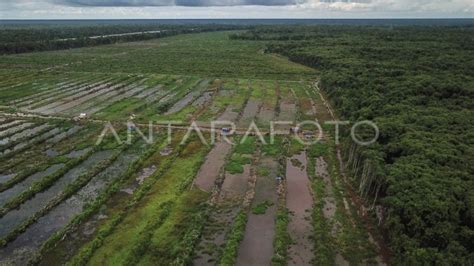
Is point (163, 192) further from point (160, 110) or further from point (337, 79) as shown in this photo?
point (337, 79)

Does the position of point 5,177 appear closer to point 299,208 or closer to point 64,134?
point 64,134

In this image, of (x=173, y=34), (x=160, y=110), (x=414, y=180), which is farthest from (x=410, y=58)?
(x=173, y=34)

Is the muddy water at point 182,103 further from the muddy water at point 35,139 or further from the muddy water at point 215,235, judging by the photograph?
the muddy water at point 215,235

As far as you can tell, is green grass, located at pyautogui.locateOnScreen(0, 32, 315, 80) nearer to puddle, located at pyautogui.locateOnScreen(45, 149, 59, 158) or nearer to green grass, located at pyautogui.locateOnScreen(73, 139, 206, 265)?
green grass, located at pyautogui.locateOnScreen(73, 139, 206, 265)

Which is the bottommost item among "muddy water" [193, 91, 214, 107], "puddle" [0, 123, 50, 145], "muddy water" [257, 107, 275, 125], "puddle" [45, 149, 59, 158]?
"puddle" [45, 149, 59, 158]

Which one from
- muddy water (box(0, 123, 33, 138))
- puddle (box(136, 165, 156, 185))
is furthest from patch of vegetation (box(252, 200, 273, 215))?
muddy water (box(0, 123, 33, 138))
